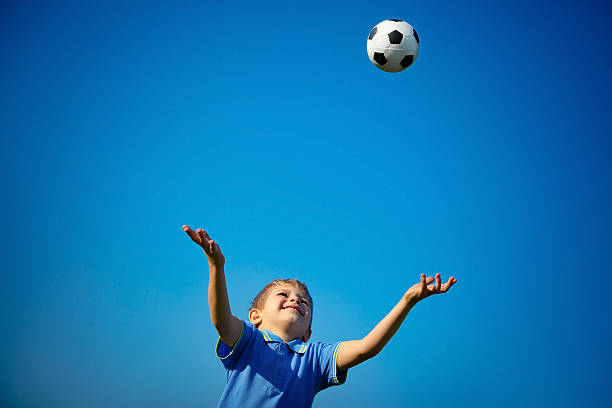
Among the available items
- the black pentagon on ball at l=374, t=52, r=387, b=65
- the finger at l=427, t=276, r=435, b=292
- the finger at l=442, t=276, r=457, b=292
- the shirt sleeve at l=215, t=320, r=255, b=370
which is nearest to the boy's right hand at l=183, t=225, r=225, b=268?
the shirt sleeve at l=215, t=320, r=255, b=370

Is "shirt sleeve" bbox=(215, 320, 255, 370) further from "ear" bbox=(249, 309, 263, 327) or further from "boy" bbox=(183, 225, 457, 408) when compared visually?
"ear" bbox=(249, 309, 263, 327)

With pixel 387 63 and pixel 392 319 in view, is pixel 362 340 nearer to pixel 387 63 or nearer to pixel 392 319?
pixel 392 319

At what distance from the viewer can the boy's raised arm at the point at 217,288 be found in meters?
4.11

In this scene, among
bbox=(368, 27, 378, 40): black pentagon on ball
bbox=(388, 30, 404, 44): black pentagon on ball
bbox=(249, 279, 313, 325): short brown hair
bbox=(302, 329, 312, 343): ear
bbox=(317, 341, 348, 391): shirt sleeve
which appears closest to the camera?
bbox=(317, 341, 348, 391): shirt sleeve

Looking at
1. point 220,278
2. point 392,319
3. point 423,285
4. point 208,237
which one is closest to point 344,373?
point 392,319

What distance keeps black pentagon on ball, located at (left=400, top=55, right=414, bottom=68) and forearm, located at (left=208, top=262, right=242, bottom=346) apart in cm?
580

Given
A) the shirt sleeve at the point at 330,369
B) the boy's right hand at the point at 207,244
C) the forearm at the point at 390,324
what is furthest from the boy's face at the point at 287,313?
the boy's right hand at the point at 207,244

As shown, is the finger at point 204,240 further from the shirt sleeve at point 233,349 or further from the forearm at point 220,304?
the shirt sleeve at point 233,349

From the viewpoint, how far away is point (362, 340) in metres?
4.55

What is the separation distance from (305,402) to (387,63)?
606 centimetres

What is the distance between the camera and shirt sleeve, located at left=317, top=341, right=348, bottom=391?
4812 mm

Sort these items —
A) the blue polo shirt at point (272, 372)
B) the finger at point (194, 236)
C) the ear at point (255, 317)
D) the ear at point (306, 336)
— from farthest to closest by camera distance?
the ear at point (255, 317)
the ear at point (306, 336)
the blue polo shirt at point (272, 372)
the finger at point (194, 236)

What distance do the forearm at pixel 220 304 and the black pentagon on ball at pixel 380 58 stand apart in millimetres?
5685

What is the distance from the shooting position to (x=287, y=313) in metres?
5.38
